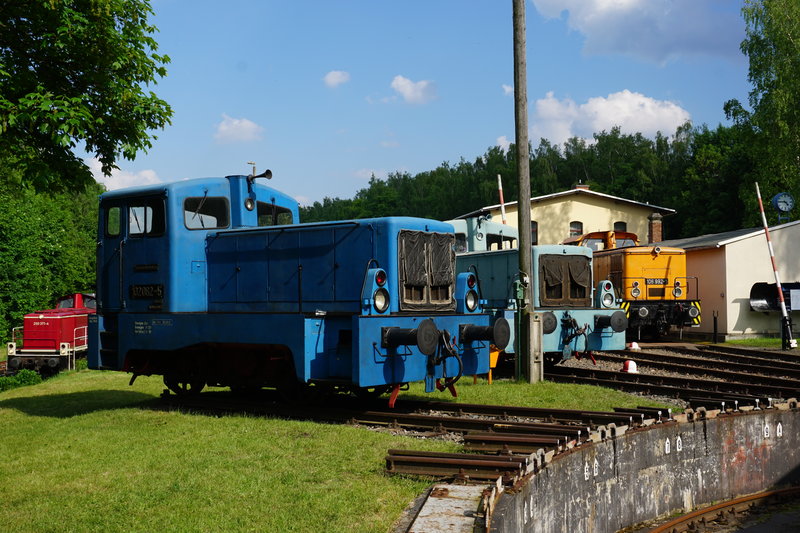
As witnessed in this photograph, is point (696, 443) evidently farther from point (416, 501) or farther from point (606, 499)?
point (416, 501)

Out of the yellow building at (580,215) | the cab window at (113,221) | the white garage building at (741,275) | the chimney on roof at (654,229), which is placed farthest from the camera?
the yellow building at (580,215)

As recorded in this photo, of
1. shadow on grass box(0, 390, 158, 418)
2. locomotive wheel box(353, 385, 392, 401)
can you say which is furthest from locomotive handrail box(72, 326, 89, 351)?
locomotive wheel box(353, 385, 392, 401)

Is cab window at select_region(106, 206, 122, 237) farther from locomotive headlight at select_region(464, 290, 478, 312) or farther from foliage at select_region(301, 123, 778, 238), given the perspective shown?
foliage at select_region(301, 123, 778, 238)

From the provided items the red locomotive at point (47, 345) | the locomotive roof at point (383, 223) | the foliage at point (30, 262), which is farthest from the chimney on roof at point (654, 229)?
the locomotive roof at point (383, 223)

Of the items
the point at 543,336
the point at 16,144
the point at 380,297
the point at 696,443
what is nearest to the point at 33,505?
the point at 380,297

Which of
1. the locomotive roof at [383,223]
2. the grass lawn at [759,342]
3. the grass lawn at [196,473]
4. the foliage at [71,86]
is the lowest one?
the grass lawn at [196,473]

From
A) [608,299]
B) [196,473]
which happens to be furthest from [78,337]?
[196,473]

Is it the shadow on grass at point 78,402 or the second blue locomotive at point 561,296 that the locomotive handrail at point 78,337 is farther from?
the second blue locomotive at point 561,296

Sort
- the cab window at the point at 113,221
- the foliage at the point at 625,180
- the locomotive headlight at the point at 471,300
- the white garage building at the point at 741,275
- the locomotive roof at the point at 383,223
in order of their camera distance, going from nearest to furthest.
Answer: the locomotive roof at the point at 383,223 < the locomotive headlight at the point at 471,300 < the cab window at the point at 113,221 < the white garage building at the point at 741,275 < the foliage at the point at 625,180

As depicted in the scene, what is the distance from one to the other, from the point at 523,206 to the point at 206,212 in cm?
552

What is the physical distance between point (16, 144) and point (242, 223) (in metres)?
3.16

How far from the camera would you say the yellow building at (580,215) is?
118 ft

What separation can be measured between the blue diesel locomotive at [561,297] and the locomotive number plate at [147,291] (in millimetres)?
5780

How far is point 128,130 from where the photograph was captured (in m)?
11.3
